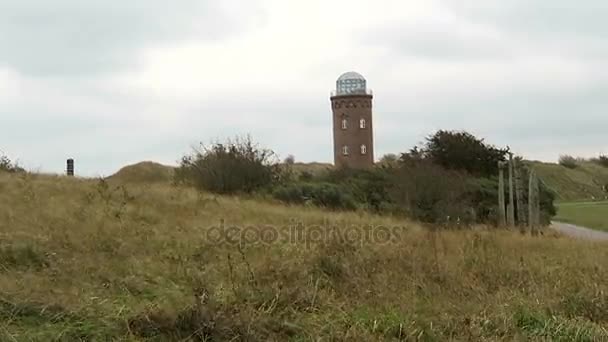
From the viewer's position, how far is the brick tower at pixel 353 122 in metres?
72.5

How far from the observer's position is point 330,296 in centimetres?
885

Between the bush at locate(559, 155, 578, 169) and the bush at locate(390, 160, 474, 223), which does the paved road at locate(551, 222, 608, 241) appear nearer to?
the bush at locate(390, 160, 474, 223)

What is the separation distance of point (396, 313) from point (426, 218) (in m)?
16.1

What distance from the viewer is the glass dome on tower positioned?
74.1 meters

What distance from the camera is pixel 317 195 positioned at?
89.8 ft

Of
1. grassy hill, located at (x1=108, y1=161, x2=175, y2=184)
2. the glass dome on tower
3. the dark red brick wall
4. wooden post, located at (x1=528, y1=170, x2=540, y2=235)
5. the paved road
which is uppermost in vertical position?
the glass dome on tower

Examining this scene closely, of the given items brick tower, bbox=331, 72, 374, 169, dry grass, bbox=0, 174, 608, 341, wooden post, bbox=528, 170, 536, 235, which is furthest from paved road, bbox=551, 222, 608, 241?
brick tower, bbox=331, 72, 374, 169

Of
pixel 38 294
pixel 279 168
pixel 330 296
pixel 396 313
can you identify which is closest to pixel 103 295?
pixel 38 294

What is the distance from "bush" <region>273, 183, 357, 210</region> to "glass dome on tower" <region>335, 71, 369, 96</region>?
4614 centimetres

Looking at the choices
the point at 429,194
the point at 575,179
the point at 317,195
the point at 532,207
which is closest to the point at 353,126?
the point at 575,179

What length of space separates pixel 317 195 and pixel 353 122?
46.1m

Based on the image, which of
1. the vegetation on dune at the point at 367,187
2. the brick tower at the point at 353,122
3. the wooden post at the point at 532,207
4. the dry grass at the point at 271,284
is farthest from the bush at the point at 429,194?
the brick tower at the point at 353,122

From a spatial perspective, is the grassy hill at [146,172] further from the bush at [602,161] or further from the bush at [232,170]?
the bush at [602,161]

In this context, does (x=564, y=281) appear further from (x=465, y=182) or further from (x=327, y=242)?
(x=465, y=182)
